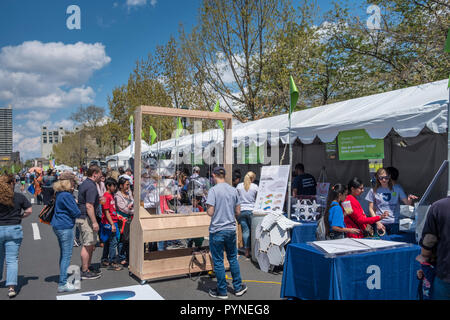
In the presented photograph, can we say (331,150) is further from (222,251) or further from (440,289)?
(440,289)

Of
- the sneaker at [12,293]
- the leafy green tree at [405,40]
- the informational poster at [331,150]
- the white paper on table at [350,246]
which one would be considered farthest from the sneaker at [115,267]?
the leafy green tree at [405,40]

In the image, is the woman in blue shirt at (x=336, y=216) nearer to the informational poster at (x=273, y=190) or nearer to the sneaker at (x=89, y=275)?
the informational poster at (x=273, y=190)

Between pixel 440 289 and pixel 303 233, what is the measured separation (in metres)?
3.23

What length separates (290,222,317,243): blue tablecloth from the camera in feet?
19.9

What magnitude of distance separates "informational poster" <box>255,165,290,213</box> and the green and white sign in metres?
1.16

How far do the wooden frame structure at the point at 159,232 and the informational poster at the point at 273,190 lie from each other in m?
1.57

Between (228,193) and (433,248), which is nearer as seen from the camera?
(433,248)

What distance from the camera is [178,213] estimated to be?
611 centimetres

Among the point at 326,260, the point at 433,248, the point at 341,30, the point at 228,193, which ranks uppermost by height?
the point at 341,30

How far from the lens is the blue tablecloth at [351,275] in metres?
3.63

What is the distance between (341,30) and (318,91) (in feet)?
15.9

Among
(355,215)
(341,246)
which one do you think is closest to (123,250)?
(355,215)

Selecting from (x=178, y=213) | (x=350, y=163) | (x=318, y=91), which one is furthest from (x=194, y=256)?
(x=318, y=91)
